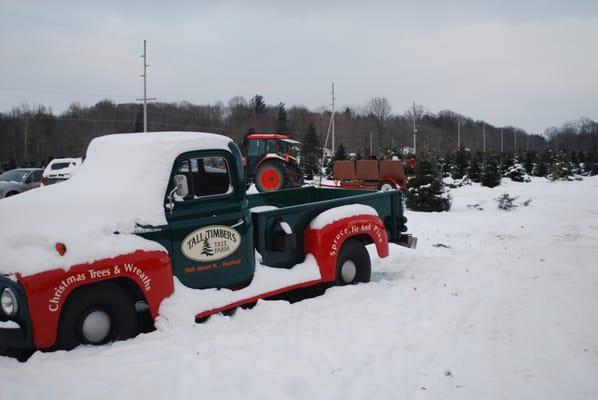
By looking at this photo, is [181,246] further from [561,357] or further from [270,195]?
[561,357]

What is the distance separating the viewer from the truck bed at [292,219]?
627 centimetres

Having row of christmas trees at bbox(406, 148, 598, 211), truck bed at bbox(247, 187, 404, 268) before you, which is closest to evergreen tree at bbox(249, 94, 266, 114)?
row of christmas trees at bbox(406, 148, 598, 211)

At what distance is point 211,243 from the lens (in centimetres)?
558

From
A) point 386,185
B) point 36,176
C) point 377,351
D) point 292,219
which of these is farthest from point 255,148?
point 377,351

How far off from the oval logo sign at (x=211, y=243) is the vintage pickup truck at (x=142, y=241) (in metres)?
0.01

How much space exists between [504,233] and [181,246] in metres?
8.34

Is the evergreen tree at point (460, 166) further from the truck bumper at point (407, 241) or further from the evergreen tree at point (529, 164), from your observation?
the truck bumper at point (407, 241)

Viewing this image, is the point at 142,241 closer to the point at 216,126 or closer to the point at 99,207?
the point at 99,207

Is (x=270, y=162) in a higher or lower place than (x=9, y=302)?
higher

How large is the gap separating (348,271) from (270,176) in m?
13.4

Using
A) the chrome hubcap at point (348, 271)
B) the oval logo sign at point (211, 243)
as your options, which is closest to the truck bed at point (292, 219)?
the oval logo sign at point (211, 243)

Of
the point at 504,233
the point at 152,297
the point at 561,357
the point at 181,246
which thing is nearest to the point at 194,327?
the point at 152,297

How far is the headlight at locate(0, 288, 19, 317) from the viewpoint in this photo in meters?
4.34

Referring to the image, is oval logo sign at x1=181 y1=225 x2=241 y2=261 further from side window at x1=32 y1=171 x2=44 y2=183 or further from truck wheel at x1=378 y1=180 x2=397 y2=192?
side window at x1=32 y1=171 x2=44 y2=183
